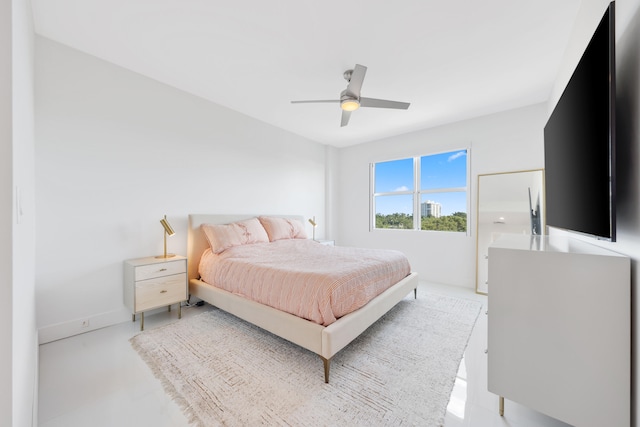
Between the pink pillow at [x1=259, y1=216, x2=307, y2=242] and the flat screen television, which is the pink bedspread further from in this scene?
the flat screen television

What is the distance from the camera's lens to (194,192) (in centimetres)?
317

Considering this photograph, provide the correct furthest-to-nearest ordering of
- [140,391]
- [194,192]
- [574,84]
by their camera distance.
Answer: [194,192] < [140,391] < [574,84]

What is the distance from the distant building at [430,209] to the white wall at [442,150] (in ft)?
1.11

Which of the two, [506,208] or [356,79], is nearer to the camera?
[356,79]

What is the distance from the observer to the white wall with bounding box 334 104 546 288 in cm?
340

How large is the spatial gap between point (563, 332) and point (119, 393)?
8.31 feet

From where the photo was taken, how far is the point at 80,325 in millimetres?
2285

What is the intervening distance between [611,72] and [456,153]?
3332 millimetres

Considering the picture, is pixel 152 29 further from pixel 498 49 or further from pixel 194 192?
pixel 498 49

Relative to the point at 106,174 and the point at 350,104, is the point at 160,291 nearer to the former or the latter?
the point at 106,174

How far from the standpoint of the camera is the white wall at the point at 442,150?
11.2ft

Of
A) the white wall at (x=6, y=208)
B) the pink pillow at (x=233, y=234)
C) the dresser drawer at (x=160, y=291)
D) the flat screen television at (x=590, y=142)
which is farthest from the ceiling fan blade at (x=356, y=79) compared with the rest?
the dresser drawer at (x=160, y=291)

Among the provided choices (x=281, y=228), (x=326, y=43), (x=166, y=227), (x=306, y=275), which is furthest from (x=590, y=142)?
(x=166, y=227)

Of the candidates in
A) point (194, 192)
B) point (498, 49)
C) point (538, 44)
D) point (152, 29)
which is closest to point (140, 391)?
point (194, 192)
